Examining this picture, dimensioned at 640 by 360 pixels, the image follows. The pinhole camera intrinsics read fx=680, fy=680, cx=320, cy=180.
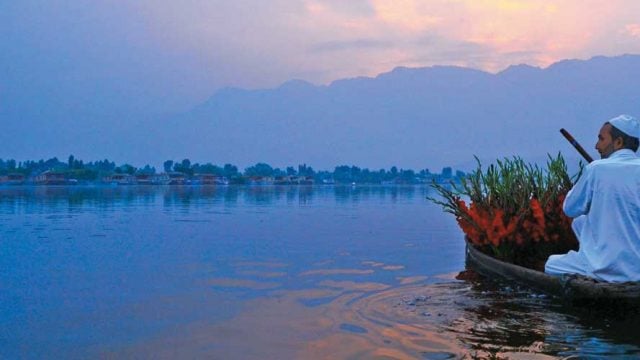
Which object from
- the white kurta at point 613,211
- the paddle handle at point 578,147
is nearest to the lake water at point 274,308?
the white kurta at point 613,211

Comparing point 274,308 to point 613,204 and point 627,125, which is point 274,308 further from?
point 627,125

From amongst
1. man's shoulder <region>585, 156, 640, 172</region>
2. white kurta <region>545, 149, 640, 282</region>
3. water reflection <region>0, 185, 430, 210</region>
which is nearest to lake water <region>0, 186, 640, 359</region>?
white kurta <region>545, 149, 640, 282</region>

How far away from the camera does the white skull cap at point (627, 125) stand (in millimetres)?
7429

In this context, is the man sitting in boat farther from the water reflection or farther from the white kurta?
the water reflection

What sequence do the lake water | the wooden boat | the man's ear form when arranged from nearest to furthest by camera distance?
the lake water, the wooden boat, the man's ear

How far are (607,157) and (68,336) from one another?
629 cm

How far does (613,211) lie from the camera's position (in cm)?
729

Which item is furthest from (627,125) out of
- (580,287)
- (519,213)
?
(519,213)

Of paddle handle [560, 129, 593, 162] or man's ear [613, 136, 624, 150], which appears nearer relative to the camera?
man's ear [613, 136, 624, 150]

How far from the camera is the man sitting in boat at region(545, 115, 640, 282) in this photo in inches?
285

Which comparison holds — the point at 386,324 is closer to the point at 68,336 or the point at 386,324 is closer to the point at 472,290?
the point at 472,290

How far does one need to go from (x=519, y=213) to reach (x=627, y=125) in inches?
143

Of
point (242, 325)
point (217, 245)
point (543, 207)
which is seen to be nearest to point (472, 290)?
point (543, 207)

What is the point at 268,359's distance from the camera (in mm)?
6461
